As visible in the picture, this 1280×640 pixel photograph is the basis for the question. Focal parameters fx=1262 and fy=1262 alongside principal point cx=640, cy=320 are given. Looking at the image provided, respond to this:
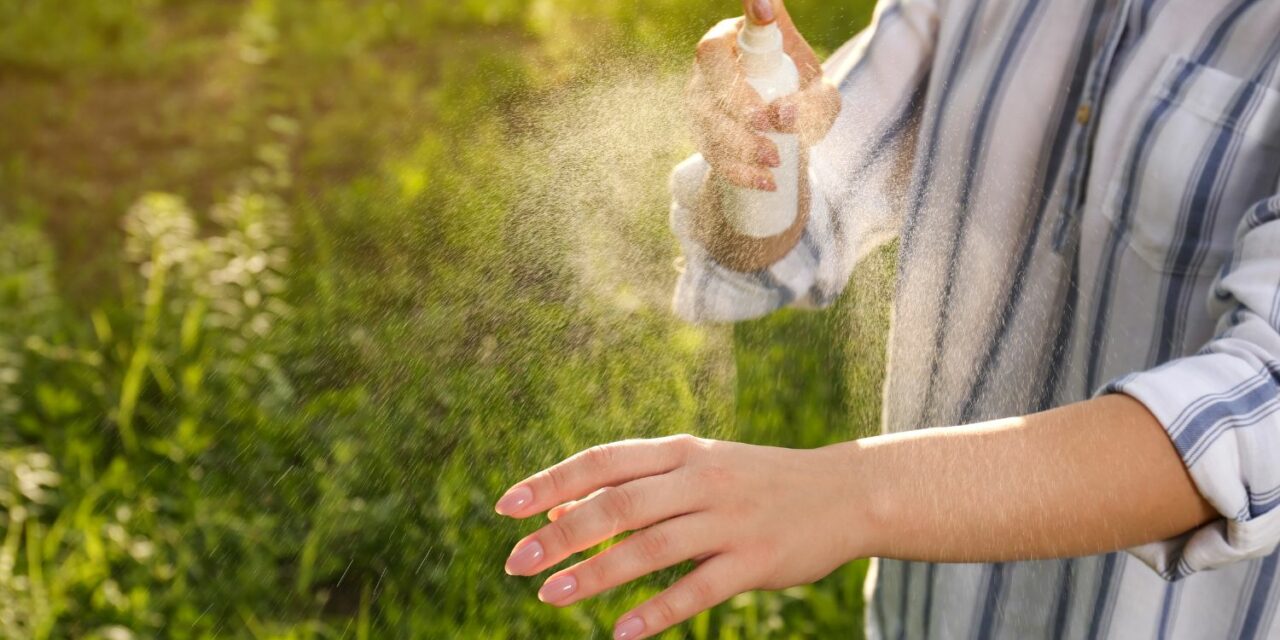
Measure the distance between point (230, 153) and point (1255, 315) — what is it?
9.39ft

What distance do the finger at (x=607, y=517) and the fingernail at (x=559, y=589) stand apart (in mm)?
13

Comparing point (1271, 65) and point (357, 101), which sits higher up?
point (1271, 65)

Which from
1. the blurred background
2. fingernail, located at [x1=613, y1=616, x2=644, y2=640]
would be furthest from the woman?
the blurred background

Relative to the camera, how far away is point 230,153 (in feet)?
10.9

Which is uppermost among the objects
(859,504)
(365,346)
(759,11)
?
(759,11)

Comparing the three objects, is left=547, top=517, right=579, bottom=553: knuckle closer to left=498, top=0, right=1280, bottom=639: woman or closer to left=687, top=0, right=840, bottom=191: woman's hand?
left=498, top=0, right=1280, bottom=639: woman

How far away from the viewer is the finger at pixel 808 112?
120 cm

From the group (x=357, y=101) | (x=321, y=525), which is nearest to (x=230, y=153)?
(x=357, y=101)

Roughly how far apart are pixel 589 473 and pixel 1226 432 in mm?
451

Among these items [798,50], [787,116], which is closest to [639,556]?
[787,116]

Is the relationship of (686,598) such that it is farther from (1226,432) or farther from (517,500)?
(1226,432)

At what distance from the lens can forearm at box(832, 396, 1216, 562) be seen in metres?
0.89

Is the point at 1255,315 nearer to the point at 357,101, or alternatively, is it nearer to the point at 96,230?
the point at 96,230

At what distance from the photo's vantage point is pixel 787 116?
3.96ft
